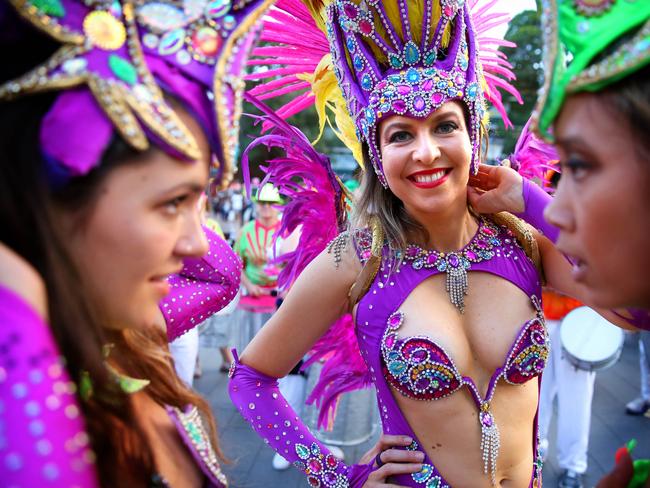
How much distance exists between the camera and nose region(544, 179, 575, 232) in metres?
1.06

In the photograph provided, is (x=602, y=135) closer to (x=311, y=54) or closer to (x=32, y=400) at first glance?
(x=32, y=400)

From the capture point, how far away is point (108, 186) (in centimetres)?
87

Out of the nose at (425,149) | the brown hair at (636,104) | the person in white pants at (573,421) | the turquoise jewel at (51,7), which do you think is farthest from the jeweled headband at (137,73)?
the person in white pants at (573,421)

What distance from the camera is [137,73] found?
0.90 metres

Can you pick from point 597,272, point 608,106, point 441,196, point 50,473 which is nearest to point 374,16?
point 441,196

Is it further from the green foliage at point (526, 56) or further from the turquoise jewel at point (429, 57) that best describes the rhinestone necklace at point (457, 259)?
the green foliage at point (526, 56)

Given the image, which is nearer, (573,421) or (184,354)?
(573,421)

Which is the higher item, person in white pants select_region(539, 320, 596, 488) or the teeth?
the teeth

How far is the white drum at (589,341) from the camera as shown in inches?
158

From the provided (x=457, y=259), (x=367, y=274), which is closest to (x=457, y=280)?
(x=457, y=259)

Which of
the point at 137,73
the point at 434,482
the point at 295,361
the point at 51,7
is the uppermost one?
the point at 51,7

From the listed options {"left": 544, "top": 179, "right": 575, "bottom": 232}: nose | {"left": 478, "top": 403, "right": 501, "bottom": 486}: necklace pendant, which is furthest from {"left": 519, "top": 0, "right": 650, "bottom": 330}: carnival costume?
{"left": 478, "top": 403, "right": 501, "bottom": 486}: necklace pendant

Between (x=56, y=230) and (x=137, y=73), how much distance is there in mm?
282

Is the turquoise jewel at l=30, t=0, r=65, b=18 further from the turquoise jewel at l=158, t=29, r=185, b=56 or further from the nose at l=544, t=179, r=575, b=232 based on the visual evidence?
the nose at l=544, t=179, r=575, b=232
